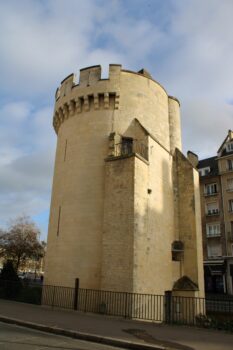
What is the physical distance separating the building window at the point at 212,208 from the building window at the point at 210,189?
4.46 feet

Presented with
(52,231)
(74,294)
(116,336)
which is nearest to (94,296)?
(74,294)

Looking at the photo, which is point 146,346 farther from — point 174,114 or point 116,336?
point 174,114

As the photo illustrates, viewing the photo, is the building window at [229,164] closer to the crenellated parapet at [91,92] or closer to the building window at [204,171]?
the building window at [204,171]

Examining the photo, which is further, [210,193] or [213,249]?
[210,193]

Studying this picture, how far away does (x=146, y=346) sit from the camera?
7051mm

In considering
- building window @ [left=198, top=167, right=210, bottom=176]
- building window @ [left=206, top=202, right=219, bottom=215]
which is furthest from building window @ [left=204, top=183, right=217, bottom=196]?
building window @ [left=198, top=167, right=210, bottom=176]

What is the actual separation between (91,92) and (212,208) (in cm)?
2550

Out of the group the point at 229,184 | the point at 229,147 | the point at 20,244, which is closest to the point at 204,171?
the point at 229,147

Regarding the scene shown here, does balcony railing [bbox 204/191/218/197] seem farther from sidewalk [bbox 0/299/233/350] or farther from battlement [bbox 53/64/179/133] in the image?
sidewalk [bbox 0/299/233/350]

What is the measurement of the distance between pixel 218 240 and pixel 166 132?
69.0 feet

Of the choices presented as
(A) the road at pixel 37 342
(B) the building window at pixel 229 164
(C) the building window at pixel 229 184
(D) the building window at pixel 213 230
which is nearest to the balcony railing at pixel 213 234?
(D) the building window at pixel 213 230

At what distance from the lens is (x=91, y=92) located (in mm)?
17016

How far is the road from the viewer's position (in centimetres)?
663

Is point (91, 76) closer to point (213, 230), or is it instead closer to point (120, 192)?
point (120, 192)
